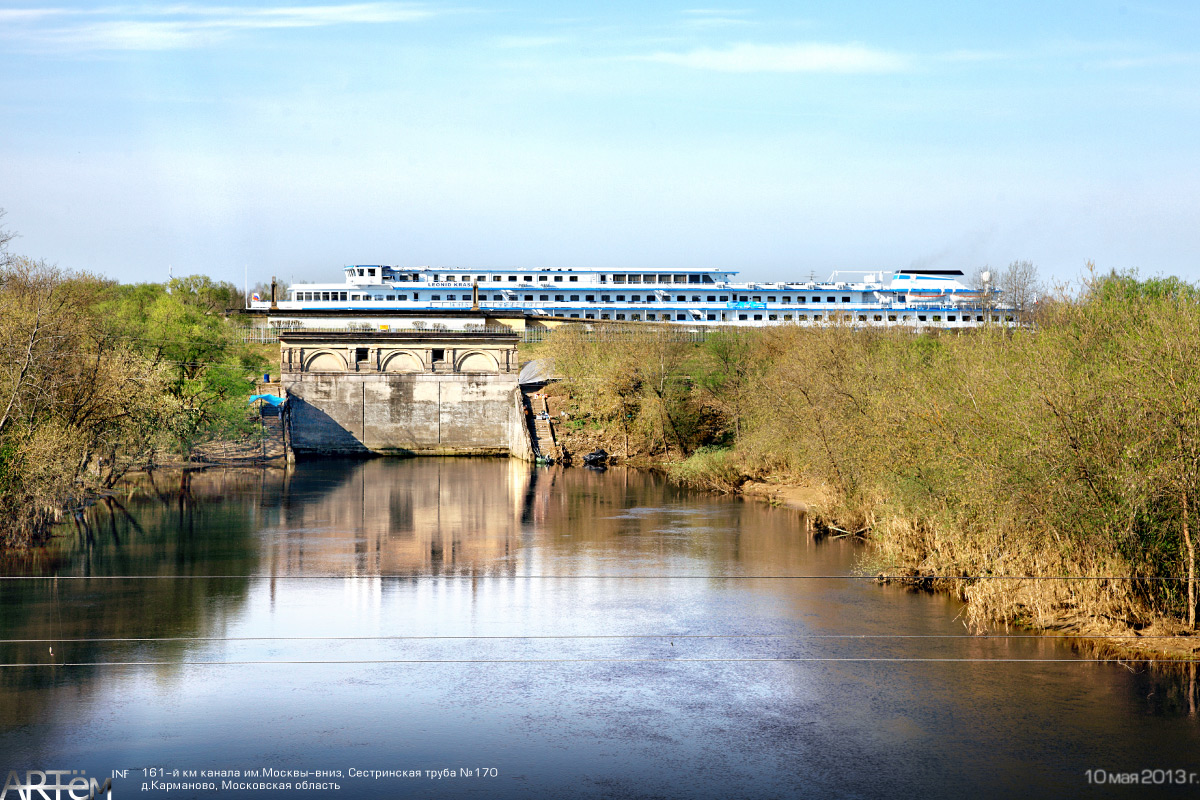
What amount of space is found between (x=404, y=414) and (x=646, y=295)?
33250 mm

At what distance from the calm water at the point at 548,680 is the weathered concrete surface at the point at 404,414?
25.4 metres

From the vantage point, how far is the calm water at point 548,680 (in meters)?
9.59

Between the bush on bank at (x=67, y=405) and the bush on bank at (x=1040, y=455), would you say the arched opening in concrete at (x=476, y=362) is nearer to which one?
the bush on bank at (x=67, y=405)

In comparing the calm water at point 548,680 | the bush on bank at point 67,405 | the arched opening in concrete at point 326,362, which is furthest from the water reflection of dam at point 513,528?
the arched opening in concrete at point 326,362

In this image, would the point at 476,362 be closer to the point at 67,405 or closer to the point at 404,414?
the point at 404,414

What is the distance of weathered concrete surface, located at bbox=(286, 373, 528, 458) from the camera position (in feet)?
153

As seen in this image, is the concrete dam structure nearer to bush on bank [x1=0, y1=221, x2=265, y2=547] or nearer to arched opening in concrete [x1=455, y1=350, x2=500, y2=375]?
arched opening in concrete [x1=455, y1=350, x2=500, y2=375]

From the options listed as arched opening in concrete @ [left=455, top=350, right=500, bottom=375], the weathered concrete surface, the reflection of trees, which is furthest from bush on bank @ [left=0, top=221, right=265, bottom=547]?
arched opening in concrete @ [left=455, top=350, right=500, bottom=375]

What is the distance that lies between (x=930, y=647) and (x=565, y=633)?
203 inches

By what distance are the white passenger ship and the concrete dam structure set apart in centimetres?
2650

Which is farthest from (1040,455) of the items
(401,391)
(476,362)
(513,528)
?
(401,391)

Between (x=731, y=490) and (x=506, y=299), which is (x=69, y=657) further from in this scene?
(x=506, y=299)

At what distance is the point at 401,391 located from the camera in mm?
47250

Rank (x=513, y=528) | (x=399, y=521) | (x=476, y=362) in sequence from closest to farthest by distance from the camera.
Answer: (x=513, y=528) < (x=399, y=521) < (x=476, y=362)
